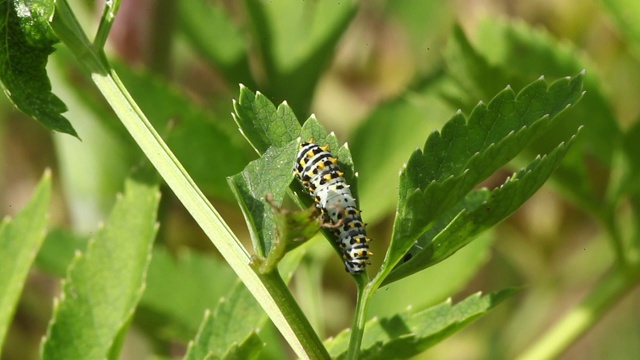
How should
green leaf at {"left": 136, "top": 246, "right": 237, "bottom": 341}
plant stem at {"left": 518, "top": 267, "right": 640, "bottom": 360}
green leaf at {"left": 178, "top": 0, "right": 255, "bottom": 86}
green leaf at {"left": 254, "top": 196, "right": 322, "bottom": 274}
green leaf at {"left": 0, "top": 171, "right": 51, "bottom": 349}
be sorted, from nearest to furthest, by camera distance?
green leaf at {"left": 254, "top": 196, "right": 322, "bottom": 274}, green leaf at {"left": 0, "top": 171, "right": 51, "bottom": 349}, plant stem at {"left": 518, "top": 267, "right": 640, "bottom": 360}, green leaf at {"left": 136, "top": 246, "right": 237, "bottom": 341}, green leaf at {"left": 178, "top": 0, "right": 255, "bottom": 86}

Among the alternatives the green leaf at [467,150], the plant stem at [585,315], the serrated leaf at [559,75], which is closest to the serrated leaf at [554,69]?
the serrated leaf at [559,75]

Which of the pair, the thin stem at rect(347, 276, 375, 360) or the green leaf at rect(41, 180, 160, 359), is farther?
the green leaf at rect(41, 180, 160, 359)

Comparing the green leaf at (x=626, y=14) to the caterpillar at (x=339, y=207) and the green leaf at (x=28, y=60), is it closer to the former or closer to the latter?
the caterpillar at (x=339, y=207)

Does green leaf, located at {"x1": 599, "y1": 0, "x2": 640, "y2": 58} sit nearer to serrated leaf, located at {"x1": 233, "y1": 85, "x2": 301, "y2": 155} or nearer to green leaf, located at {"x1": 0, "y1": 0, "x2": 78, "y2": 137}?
serrated leaf, located at {"x1": 233, "y1": 85, "x2": 301, "y2": 155}

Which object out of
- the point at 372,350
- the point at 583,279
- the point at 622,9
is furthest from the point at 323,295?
the point at 372,350

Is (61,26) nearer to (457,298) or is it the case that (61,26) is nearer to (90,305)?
(90,305)

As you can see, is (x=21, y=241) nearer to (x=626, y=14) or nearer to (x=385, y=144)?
(x=385, y=144)

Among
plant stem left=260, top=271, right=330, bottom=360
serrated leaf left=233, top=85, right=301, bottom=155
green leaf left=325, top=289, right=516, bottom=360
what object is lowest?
green leaf left=325, top=289, right=516, bottom=360

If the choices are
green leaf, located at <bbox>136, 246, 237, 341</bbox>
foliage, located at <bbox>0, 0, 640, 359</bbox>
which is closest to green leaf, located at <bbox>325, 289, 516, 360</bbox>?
foliage, located at <bbox>0, 0, 640, 359</bbox>
